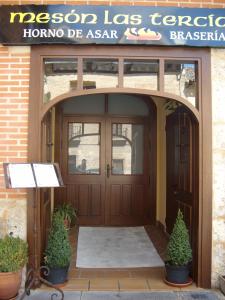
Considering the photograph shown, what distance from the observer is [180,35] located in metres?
4.27

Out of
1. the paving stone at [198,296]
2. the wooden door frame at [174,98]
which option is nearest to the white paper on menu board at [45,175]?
the wooden door frame at [174,98]

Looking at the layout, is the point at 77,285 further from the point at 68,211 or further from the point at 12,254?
the point at 68,211

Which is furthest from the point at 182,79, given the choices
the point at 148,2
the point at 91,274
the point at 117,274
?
the point at 91,274

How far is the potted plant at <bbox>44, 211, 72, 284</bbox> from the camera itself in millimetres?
4254

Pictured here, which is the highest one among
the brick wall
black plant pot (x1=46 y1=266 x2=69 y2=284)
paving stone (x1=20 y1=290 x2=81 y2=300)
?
the brick wall

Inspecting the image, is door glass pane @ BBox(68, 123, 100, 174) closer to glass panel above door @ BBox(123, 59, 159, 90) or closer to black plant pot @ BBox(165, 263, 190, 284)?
glass panel above door @ BBox(123, 59, 159, 90)

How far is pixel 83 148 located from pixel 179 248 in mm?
3657

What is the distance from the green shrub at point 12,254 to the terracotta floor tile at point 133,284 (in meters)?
1.19

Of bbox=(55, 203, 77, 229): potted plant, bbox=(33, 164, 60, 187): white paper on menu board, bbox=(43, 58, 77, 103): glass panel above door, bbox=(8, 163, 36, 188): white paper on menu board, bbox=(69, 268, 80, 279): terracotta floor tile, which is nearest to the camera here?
bbox=(8, 163, 36, 188): white paper on menu board

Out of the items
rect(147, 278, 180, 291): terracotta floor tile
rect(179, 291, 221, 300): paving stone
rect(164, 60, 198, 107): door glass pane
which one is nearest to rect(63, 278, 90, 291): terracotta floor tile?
rect(147, 278, 180, 291): terracotta floor tile

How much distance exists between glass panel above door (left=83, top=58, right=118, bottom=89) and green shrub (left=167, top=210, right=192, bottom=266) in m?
1.85

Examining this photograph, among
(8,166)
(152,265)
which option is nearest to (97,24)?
(8,166)

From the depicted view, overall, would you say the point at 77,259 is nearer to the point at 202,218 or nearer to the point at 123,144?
the point at 202,218

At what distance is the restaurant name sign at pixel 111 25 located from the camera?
4.23 meters
